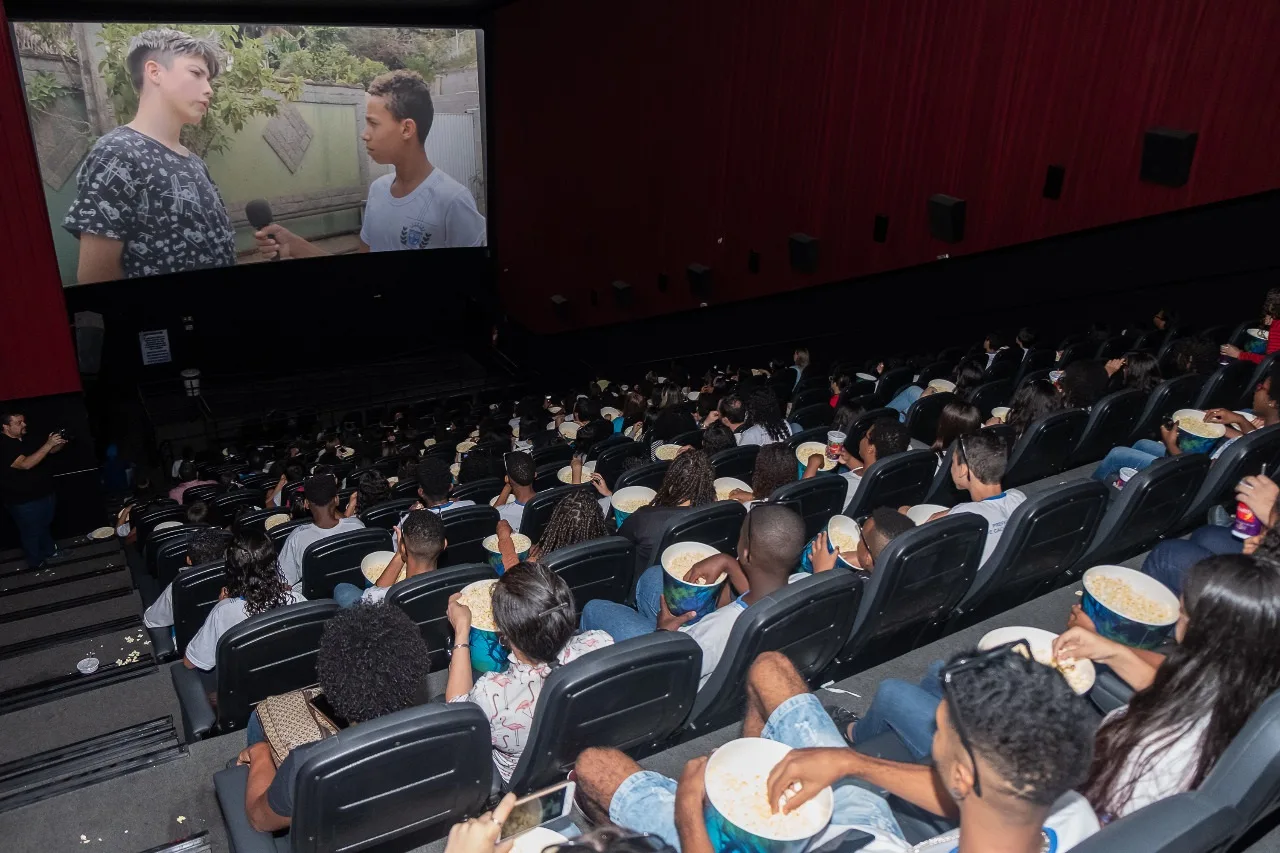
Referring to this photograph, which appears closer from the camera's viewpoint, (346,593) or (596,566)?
Answer: (596,566)

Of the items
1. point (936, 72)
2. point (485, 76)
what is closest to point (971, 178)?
point (936, 72)

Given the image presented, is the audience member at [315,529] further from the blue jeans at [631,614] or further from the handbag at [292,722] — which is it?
the handbag at [292,722]

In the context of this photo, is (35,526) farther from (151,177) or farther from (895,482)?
(151,177)

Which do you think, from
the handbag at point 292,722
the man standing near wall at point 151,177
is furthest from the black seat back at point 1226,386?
the man standing near wall at point 151,177

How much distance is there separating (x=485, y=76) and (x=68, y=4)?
6755 millimetres

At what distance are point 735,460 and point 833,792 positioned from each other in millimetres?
3601

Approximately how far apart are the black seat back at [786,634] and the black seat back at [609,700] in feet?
0.65

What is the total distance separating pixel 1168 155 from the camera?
7930 millimetres

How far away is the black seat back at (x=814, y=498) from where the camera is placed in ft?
14.5

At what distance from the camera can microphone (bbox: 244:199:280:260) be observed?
49.4ft

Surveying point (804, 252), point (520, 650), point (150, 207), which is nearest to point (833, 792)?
point (520, 650)

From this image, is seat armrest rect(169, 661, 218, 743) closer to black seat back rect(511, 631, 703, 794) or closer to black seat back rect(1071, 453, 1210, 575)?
black seat back rect(511, 631, 703, 794)

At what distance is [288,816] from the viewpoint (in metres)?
2.67

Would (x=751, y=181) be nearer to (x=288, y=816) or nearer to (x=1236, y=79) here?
(x=1236, y=79)
